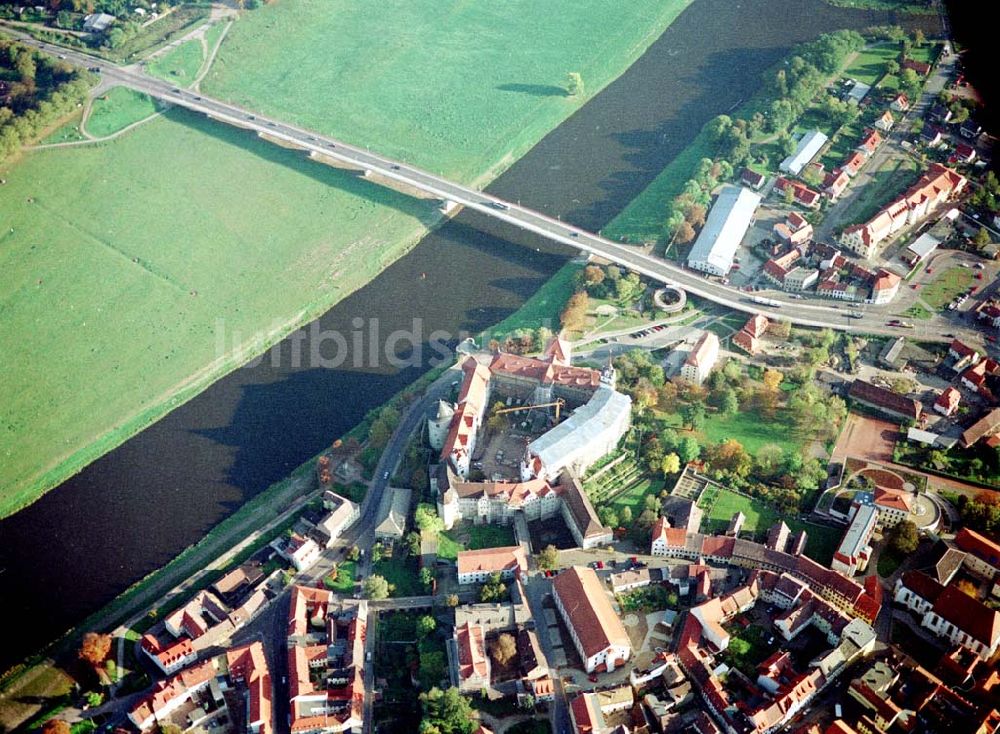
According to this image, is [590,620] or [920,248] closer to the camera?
[590,620]

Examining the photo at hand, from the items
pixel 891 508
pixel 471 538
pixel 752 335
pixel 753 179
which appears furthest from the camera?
pixel 753 179

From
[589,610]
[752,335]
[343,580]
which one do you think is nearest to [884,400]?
[752,335]

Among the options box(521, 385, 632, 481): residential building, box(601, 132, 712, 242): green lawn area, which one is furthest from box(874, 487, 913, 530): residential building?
box(601, 132, 712, 242): green lawn area

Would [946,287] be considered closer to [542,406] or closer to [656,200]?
[656,200]

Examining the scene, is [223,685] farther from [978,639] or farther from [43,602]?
[978,639]

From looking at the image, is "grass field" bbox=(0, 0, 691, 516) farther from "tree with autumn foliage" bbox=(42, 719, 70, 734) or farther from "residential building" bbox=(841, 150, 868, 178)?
"residential building" bbox=(841, 150, 868, 178)

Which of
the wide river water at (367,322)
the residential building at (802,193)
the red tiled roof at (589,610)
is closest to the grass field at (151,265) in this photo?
the wide river water at (367,322)

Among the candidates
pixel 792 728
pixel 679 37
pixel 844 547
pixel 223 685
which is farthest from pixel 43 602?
pixel 679 37

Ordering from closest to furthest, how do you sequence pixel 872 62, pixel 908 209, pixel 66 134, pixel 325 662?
1. pixel 325 662
2. pixel 908 209
3. pixel 66 134
4. pixel 872 62
